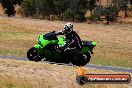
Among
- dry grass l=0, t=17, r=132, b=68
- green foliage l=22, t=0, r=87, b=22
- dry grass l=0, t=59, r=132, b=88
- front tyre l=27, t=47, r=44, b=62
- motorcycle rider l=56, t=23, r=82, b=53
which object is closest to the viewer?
dry grass l=0, t=59, r=132, b=88

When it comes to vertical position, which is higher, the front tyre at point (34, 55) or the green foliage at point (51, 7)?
the front tyre at point (34, 55)

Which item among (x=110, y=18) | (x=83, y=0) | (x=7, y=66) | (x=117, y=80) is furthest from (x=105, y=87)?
(x=83, y=0)

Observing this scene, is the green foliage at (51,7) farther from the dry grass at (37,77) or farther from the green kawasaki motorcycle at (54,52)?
the dry grass at (37,77)

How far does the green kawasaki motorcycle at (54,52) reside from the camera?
19844mm

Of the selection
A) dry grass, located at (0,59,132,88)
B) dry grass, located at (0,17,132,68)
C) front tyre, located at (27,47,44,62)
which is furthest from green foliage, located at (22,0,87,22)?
dry grass, located at (0,59,132,88)

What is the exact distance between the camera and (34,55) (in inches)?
797

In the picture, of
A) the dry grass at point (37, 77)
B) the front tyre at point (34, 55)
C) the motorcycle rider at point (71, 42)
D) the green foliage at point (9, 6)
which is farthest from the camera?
the green foliage at point (9, 6)

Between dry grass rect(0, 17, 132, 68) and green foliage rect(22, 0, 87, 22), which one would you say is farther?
green foliage rect(22, 0, 87, 22)

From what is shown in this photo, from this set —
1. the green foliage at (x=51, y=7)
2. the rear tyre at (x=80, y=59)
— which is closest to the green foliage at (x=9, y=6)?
the green foliage at (x=51, y=7)

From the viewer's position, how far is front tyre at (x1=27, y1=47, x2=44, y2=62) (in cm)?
2011

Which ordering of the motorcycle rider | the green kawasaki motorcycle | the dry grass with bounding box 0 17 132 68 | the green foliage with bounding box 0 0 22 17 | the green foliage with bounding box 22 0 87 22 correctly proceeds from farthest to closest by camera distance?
the green foliage with bounding box 0 0 22 17, the green foliage with bounding box 22 0 87 22, the dry grass with bounding box 0 17 132 68, the green kawasaki motorcycle, the motorcycle rider

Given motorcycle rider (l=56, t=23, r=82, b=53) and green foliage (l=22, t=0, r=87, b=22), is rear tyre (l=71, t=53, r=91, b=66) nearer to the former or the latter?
motorcycle rider (l=56, t=23, r=82, b=53)

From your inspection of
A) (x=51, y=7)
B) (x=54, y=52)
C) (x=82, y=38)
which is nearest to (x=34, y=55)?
(x=54, y=52)

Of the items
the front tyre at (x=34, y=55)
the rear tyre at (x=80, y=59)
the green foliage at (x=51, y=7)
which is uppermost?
the front tyre at (x=34, y=55)
